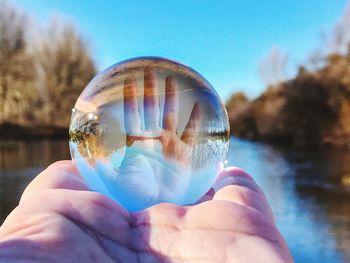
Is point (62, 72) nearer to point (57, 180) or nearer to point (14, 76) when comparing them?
point (14, 76)

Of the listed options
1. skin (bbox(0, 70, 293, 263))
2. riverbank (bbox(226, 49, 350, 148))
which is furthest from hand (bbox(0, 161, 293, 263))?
riverbank (bbox(226, 49, 350, 148))

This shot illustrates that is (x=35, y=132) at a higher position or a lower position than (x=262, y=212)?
lower

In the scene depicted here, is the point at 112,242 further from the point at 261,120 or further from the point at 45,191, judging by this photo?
the point at 261,120

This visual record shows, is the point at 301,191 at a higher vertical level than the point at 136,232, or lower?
lower

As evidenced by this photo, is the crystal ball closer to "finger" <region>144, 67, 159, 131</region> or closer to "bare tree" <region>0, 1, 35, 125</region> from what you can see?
"finger" <region>144, 67, 159, 131</region>

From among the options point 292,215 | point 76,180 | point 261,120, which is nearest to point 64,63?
point 261,120

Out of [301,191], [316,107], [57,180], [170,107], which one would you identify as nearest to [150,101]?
[170,107]
